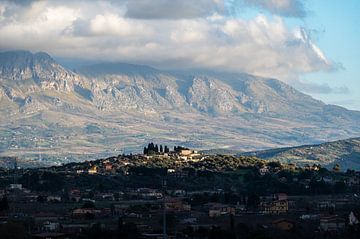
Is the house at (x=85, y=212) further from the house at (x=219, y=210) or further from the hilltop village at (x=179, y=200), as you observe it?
the house at (x=219, y=210)

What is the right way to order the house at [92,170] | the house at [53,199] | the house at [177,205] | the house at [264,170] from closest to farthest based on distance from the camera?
the house at [177,205], the house at [53,199], the house at [264,170], the house at [92,170]

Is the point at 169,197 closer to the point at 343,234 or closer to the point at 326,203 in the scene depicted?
the point at 326,203

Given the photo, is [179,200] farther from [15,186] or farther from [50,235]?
[50,235]

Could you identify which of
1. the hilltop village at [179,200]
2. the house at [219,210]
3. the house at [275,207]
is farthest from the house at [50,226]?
the house at [275,207]

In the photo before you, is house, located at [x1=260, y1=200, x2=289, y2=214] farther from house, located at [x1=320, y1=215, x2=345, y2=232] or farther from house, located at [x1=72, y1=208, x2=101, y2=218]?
house, located at [x1=72, y1=208, x2=101, y2=218]

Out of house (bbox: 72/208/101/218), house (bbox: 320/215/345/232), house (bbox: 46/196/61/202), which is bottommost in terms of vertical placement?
house (bbox: 320/215/345/232)

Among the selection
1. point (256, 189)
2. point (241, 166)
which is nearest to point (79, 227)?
point (256, 189)

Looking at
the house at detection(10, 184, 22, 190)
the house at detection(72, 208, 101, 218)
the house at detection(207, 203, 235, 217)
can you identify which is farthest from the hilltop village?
the house at detection(10, 184, 22, 190)

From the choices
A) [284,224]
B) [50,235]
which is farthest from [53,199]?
[50,235]
